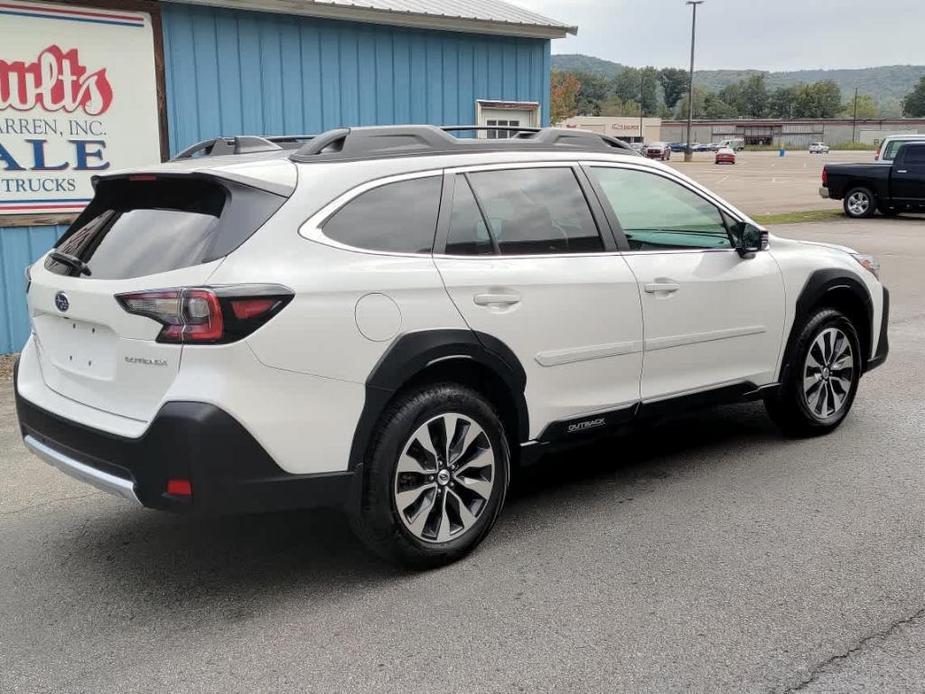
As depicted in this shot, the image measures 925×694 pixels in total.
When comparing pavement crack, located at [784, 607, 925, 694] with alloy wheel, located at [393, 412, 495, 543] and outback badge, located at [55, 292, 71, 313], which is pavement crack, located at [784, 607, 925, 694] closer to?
alloy wheel, located at [393, 412, 495, 543]

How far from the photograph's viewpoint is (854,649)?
3291mm

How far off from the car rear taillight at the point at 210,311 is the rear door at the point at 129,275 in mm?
43

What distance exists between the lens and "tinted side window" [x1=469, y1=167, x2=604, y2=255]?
4301mm

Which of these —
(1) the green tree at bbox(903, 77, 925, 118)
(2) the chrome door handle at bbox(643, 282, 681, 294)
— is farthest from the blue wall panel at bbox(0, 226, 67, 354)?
(1) the green tree at bbox(903, 77, 925, 118)

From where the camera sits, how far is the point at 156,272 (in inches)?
139

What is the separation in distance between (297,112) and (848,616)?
25.0ft

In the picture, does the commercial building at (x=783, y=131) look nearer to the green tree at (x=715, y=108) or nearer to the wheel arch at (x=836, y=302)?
the green tree at (x=715, y=108)

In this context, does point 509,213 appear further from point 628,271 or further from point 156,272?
point 156,272

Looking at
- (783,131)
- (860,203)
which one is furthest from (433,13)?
(783,131)

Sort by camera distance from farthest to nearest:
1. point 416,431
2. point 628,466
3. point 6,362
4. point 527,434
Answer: point 6,362 < point 628,466 < point 527,434 < point 416,431

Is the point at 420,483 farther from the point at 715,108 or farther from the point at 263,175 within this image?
the point at 715,108

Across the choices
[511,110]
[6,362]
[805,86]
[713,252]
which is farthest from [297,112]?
[805,86]

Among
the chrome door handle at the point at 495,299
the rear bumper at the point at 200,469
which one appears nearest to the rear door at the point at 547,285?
the chrome door handle at the point at 495,299

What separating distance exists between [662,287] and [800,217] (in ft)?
64.3
